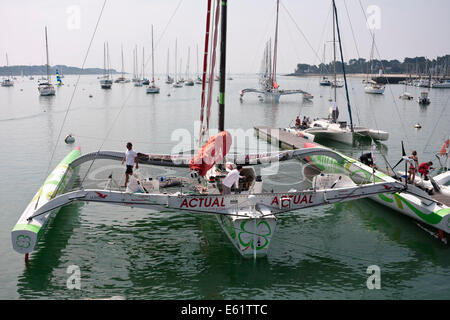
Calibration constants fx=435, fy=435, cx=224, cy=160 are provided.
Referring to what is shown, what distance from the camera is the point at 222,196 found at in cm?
1099

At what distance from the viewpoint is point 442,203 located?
1326 cm

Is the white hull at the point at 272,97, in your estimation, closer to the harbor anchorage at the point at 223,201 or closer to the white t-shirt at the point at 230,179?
the harbor anchorage at the point at 223,201

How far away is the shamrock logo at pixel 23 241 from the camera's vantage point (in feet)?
32.6

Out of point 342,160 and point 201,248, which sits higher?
point 342,160

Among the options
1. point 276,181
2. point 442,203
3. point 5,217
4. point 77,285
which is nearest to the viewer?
point 77,285

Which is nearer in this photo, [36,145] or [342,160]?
[342,160]

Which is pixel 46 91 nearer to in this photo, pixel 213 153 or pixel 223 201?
pixel 213 153

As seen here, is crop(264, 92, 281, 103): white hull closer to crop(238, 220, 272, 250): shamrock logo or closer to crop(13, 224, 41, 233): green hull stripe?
crop(238, 220, 272, 250): shamrock logo

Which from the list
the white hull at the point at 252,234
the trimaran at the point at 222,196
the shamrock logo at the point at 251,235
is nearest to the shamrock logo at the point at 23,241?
the trimaran at the point at 222,196

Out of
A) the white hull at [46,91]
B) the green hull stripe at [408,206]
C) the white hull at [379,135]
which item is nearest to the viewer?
the green hull stripe at [408,206]

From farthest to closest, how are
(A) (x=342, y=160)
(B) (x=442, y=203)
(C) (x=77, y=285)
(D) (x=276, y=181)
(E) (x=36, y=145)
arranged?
(E) (x=36, y=145)
(D) (x=276, y=181)
(A) (x=342, y=160)
(B) (x=442, y=203)
(C) (x=77, y=285)
